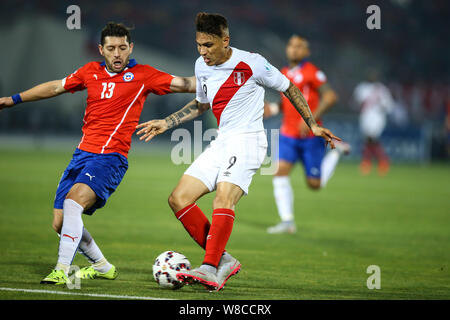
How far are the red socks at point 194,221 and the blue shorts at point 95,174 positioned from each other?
61cm

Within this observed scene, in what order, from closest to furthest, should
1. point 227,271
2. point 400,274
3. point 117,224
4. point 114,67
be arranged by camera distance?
1. point 227,271
2. point 114,67
3. point 400,274
4. point 117,224

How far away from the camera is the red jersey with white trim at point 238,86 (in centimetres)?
622

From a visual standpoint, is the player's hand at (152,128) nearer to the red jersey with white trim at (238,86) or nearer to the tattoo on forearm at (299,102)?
the red jersey with white trim at (238,86)

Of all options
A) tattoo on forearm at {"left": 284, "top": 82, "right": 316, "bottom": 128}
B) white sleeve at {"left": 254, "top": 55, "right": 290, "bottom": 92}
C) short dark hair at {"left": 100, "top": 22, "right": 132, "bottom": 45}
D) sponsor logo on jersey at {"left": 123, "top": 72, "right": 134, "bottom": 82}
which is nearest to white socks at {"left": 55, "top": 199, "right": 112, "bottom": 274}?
sponsor logo on jersey at {"left": 123, "top": 72, "right": 134, "bottom": 82}

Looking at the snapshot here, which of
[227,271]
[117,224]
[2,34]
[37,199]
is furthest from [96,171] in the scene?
[2,34]

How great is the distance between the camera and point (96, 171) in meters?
6.18

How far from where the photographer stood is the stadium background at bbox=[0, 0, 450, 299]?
17.5 meters

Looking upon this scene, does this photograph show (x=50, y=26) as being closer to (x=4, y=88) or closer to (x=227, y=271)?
(x=4, y=88)

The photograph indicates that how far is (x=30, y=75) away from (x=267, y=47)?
1079 cm

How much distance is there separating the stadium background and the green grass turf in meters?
0.19

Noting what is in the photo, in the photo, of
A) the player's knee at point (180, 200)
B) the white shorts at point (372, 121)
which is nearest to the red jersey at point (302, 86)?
the player's knee at point (180, 200)

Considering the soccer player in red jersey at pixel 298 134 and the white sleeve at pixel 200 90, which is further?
the soccer player in red jersey at pixel 298 134
